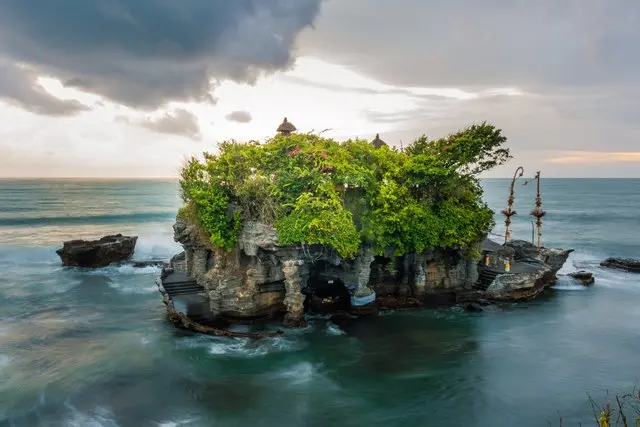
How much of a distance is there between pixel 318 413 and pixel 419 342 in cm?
829

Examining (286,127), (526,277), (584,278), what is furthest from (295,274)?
(584,278)

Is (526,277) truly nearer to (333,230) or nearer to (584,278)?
(584,278)

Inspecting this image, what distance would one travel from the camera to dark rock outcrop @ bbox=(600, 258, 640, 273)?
40.1m

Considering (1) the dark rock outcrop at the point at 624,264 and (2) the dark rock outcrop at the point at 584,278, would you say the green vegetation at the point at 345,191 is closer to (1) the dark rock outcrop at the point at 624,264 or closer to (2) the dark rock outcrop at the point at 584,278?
(2) the dark rock outcrop at the point at 584,278

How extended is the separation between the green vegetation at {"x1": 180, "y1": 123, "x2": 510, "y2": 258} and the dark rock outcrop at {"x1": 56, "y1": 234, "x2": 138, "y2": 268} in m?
17.4

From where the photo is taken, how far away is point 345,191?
27.1m

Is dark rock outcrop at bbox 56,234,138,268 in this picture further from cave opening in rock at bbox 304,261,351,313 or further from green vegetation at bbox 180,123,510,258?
cave opening in rock at bbox 304,261,351,313

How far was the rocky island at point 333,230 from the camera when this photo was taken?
24438 millimetres

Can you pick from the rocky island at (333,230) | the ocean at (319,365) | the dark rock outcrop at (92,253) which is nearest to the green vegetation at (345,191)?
the rocky island at (333,230)

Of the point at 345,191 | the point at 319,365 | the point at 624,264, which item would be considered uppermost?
the point at 345,191

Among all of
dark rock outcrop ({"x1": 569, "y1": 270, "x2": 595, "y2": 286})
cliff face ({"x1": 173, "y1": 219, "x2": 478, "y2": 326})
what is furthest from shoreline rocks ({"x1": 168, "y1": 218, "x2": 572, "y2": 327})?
dark rock outcrop ({"x1": 569, "y1": 270, "x2": 595, "y2": 286})

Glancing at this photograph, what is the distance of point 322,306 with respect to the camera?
27.8 m

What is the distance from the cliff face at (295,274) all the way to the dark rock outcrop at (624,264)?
19730mm

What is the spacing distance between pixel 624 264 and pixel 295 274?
34.2 metres
